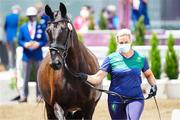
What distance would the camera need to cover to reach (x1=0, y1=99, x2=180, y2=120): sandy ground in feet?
52.8

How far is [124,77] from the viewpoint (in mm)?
10797

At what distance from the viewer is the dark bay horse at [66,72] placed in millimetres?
11383

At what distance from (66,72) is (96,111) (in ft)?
16.4

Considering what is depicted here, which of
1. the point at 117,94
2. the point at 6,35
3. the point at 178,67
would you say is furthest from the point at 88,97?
the point at 6,35

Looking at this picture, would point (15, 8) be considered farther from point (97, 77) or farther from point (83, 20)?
point (97, 77)

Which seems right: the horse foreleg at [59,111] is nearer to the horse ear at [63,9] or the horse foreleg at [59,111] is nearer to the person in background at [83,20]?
the horse ear at [63,9]

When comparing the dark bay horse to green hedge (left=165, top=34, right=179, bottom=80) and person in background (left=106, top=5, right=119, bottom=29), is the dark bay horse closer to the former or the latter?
green hedge (left=165, top=34, right=179, bottom=80)

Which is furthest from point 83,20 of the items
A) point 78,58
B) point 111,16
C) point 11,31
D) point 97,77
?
point 97,77

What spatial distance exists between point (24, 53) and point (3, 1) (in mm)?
8774

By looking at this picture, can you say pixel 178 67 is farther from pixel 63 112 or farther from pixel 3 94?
pixel 63 112

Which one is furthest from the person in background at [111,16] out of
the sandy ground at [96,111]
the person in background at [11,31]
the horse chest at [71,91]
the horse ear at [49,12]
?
the horse ear at [49,12]

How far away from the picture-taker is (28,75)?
1936 cm

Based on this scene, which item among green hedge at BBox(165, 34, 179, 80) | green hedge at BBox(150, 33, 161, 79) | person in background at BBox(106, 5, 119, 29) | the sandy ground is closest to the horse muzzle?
the sandy ground

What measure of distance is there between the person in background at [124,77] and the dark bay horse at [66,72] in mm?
704
